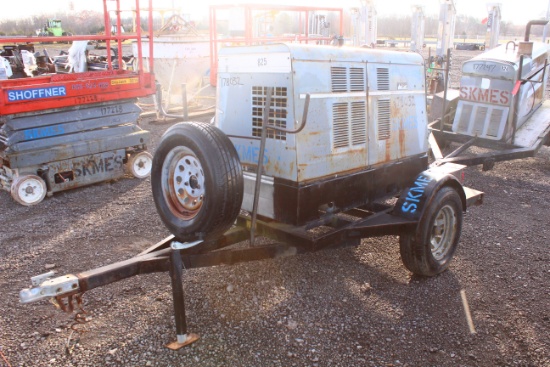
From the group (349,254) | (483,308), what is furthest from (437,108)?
(483,308)

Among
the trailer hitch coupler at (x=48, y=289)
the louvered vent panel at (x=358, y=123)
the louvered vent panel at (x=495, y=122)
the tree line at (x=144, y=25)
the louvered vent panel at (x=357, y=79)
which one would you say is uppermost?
the tree line at (x=144, y=25)

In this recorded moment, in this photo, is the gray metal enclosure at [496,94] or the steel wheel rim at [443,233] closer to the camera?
the steel wheel rim at [443,233]

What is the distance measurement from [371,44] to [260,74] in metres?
14.2

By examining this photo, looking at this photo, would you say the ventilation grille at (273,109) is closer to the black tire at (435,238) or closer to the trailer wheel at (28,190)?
the black tire at (435,238)

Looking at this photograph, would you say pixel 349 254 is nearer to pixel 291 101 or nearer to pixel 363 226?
pixel 363 226

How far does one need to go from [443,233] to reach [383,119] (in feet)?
3.95

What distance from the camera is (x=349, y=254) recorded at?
488cm

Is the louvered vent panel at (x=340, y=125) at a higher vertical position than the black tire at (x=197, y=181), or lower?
higher

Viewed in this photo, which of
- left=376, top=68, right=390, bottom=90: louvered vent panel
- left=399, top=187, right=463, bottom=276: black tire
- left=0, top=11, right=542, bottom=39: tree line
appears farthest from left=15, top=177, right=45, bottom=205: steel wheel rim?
left=0, top=11, right=542, bottom=39: tree line

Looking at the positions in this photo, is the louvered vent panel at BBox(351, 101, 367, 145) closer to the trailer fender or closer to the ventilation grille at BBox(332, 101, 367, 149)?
the ventilation grille at BBox(332, 101, 367, 149)

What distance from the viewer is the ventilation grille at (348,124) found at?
3824 mm

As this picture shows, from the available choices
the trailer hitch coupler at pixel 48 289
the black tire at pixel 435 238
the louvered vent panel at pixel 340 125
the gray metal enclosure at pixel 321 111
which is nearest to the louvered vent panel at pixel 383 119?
the gray metal enclosure at pixel 321 111

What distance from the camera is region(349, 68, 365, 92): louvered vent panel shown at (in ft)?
12.8

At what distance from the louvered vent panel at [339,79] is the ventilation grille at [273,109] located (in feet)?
1.49
